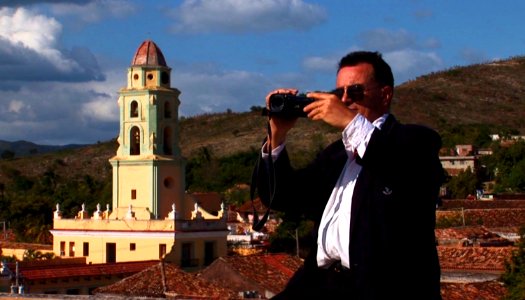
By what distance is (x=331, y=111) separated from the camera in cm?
425

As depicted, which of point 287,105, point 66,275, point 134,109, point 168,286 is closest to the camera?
point 287,105

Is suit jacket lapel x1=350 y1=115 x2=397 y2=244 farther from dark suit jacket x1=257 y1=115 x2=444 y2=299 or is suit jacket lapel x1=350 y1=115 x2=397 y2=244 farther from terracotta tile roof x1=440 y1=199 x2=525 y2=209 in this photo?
terracotta tile roof x1=440 y1=199 x2=525 y2=209

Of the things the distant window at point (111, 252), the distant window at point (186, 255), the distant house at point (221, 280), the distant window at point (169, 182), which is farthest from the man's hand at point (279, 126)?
the distant window at point (169, 182)

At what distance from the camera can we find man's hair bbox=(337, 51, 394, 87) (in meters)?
4.48

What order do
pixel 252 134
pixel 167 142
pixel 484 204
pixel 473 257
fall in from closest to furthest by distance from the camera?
pixel 473 257 < pixel 167 142 < pixel 484 204 < pixel 252 134

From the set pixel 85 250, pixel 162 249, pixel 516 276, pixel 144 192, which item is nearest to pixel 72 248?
pixel 85 250

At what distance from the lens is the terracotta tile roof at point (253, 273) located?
24297 millimetres

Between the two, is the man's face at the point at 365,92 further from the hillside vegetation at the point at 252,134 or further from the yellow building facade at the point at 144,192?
the hillside vegetation at the point at 252,134

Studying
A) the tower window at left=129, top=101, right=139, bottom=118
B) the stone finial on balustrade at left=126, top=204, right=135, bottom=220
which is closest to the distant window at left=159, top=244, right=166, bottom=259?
the stone finial on balustrade at left=126, top=204, right=135, bottom=220

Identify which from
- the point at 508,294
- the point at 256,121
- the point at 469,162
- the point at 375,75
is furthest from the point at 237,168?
the point at 375,75

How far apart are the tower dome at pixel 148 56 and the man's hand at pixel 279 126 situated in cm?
3549

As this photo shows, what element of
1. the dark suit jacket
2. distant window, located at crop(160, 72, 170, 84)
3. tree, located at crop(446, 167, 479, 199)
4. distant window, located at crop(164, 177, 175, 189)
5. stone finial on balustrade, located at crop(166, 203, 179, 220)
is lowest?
the dark suit jacket

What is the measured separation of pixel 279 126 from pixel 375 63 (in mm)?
437

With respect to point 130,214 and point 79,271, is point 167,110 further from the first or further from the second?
point 79,271
